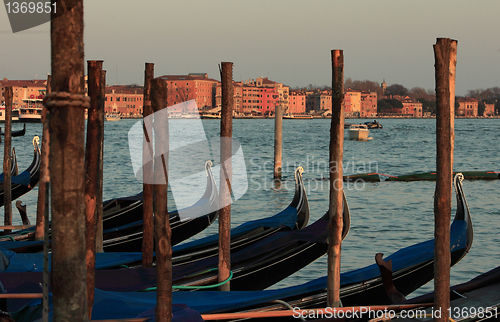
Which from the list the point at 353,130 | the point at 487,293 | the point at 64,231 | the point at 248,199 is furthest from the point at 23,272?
the point at 353,130

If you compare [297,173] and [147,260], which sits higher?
[297,173]

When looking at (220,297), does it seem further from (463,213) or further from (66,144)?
(463,213)

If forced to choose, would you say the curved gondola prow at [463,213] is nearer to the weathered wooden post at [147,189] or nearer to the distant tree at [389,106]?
the weathered wooden post at [147,189]

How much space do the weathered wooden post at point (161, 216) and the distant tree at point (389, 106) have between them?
117 metres

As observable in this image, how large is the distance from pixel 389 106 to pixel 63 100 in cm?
11852

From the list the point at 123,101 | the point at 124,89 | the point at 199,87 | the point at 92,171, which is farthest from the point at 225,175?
the point at 124,89

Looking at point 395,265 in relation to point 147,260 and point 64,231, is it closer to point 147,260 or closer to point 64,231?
point 147,260

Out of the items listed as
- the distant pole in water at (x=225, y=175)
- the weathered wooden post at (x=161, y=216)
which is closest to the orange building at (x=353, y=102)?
the distant pole in water at (x=225, y=175)

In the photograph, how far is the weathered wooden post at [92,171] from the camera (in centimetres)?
329

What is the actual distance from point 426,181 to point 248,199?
183 inches

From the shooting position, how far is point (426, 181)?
13.8 m

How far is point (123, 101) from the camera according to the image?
3693 inches

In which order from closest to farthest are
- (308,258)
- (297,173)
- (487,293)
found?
(487,293) → (308,258) → (297,173)

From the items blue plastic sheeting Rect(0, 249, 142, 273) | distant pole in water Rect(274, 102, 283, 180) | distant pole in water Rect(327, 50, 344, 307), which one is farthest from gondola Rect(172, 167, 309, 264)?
distant pole in water Rect(274, 102, 283, 180)
